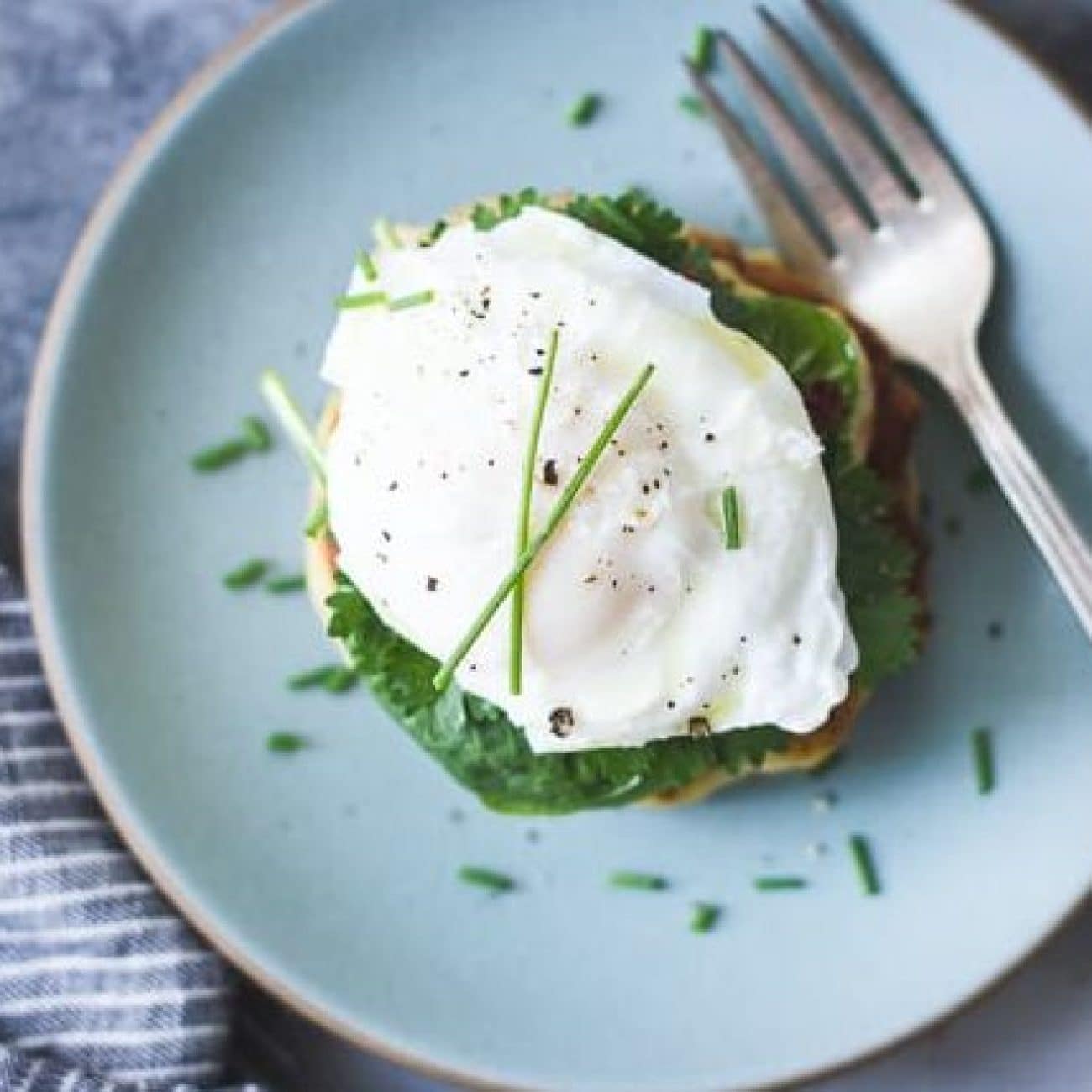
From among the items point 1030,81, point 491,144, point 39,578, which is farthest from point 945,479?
point 39,578

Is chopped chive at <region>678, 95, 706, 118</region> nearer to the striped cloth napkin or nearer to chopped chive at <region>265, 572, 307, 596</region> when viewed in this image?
chopped chive at <region>265, 572, 307, 596</region>

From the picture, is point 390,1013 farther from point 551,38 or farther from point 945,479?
point 551,38

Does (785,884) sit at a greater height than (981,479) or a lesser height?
lesser

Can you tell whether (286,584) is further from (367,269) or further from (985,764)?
(985,764)

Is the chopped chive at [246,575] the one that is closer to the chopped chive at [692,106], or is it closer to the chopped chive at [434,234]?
the chopped chive at [434,234]

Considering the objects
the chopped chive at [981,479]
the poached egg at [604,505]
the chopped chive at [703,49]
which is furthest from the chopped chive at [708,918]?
the chopped chive at [703,49]

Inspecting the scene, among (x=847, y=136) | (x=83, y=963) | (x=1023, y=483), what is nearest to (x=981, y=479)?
(x=1023, y=483)
